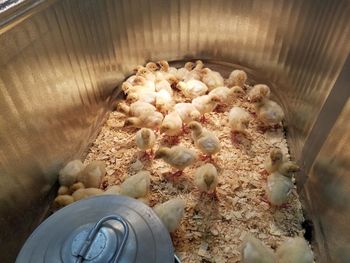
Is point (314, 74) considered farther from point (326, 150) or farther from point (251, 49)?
point (251, 49)

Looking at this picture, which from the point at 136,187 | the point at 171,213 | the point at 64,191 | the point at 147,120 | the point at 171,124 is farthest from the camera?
the point at 147,120

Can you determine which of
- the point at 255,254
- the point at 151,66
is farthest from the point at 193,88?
the point at 255,254

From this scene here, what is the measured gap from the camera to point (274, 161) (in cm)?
166

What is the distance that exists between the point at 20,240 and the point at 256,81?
71.8 inches

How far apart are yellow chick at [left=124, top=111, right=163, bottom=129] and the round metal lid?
88cm

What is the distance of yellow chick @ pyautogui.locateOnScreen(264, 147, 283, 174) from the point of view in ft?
5.34

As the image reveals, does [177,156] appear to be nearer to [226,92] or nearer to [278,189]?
[278,189]

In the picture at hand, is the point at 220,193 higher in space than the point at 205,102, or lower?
lower

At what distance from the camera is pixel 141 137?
1815mm

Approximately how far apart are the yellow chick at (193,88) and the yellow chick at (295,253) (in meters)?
1.15

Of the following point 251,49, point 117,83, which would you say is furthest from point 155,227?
point 251,49

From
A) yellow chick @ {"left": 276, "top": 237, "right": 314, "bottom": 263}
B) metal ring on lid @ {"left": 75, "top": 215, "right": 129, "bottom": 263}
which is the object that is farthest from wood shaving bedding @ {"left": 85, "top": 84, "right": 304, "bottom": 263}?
metal ring on lid @ {"left": 75, "top": 215, "right": 129, "bottom": 263}

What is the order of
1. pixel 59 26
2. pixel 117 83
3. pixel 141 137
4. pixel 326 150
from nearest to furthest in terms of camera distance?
pixel 326 150
pixel 59 26
pixel 141 137
pixel 117 83

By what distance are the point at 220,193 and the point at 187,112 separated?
539mm
